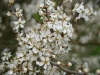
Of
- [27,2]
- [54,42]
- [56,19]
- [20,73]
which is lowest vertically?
[20,73]

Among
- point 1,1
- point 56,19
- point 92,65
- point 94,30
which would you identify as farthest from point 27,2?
point 56,19

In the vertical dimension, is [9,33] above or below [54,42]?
above

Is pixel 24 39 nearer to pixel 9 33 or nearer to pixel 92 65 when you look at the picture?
pixel 9 33

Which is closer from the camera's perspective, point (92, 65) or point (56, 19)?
point (56, 19)

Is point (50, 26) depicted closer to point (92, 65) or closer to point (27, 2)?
point (27, 2)

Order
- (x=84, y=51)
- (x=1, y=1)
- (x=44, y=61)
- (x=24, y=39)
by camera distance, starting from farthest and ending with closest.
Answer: (x=84, y=51) → (x=1, y=1) → (x=24, y=39) → (x=44, y=61)

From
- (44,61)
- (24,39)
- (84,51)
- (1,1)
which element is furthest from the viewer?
(84,51)
